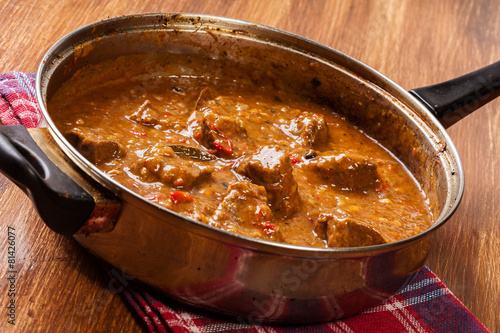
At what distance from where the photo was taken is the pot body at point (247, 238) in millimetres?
1605

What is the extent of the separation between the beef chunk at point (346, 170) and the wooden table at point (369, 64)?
438 mm

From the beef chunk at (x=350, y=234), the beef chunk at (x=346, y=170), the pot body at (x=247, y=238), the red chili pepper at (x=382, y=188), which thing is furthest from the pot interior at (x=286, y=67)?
the beef chunk at (x=350, y=234)

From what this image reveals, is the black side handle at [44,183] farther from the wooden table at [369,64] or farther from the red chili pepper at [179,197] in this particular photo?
the red chili pepper at [179,197]

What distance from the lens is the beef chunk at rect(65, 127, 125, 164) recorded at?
2141mm

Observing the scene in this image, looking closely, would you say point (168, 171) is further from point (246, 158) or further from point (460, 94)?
point (460, 94)

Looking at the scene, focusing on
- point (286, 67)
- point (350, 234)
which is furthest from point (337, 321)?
point (286, 67)

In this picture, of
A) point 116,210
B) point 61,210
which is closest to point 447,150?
point 116,210

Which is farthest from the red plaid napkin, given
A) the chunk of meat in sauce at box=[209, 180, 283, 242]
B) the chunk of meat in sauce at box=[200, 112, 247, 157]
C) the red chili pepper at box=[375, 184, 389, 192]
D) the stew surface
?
the chunk of meat in sauce at box=[200, 112, 247, 157]

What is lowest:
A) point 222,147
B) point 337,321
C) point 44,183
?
point 337,321

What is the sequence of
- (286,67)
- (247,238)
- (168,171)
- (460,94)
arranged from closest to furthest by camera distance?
1. (247,238)
2. (168,171)
3. (460,94)
4. (286,67)

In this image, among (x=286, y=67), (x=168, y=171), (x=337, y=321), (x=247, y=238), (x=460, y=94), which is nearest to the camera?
(x=247, y=238)

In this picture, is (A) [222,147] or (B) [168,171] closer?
(B) [168,171]

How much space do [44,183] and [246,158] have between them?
0.95m

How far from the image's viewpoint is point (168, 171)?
208 cm
